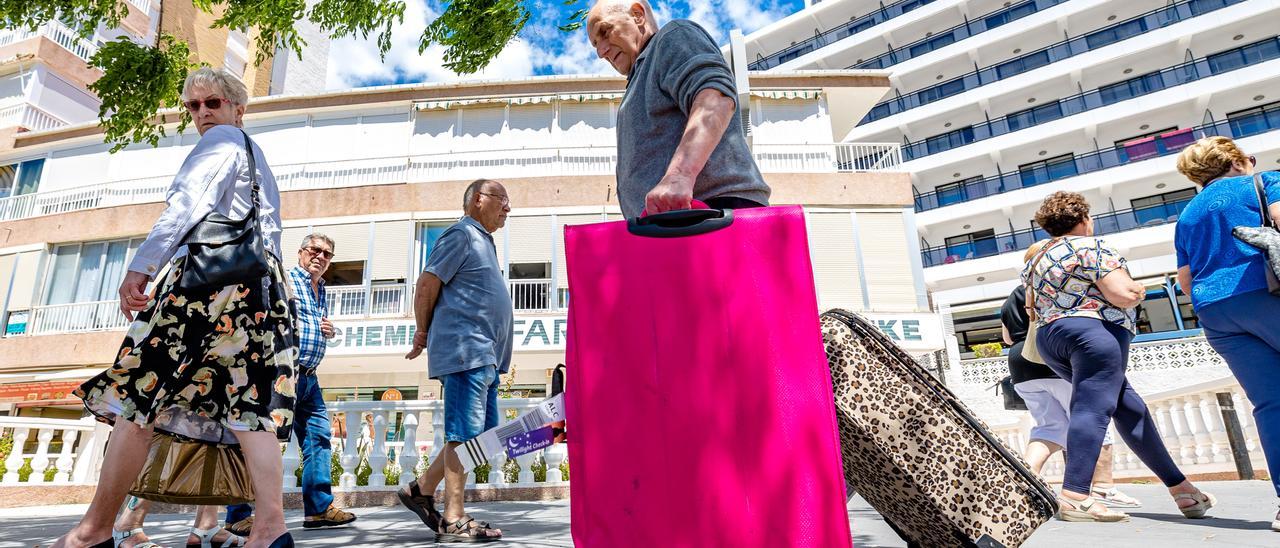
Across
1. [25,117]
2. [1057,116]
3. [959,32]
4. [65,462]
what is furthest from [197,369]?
[959,32]

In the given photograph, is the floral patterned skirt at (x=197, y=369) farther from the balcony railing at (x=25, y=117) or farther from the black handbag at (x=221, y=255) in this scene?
the balcony railing at (x=25, y=117)

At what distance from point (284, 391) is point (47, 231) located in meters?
21.9

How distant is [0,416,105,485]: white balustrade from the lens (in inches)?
275

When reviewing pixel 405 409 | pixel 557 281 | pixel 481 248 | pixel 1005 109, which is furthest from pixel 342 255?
pixel 1005 109

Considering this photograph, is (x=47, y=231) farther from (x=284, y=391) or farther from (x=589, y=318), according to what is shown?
(x=589, y=318)

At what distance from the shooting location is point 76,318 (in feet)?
56.2

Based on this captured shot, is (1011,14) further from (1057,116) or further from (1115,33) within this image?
(1057,116)

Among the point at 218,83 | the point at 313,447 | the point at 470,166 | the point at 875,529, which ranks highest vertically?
the point at 470,166

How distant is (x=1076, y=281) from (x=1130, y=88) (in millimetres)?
43274

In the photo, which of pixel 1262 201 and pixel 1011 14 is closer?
pixel 1262 201

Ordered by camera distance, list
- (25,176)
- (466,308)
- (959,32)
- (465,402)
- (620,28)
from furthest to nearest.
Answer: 1. (959,32)
2. (25,176)
3. (466,308)
4. (465,402)
5. (620,28)

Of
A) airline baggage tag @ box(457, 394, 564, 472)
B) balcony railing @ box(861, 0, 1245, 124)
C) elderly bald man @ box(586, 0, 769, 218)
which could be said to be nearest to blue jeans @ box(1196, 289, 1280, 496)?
elderly bald man @ box(586, 0, 769, 218)

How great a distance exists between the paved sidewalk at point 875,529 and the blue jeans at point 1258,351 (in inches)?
15.2

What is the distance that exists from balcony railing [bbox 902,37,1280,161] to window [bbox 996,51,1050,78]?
101 inches
